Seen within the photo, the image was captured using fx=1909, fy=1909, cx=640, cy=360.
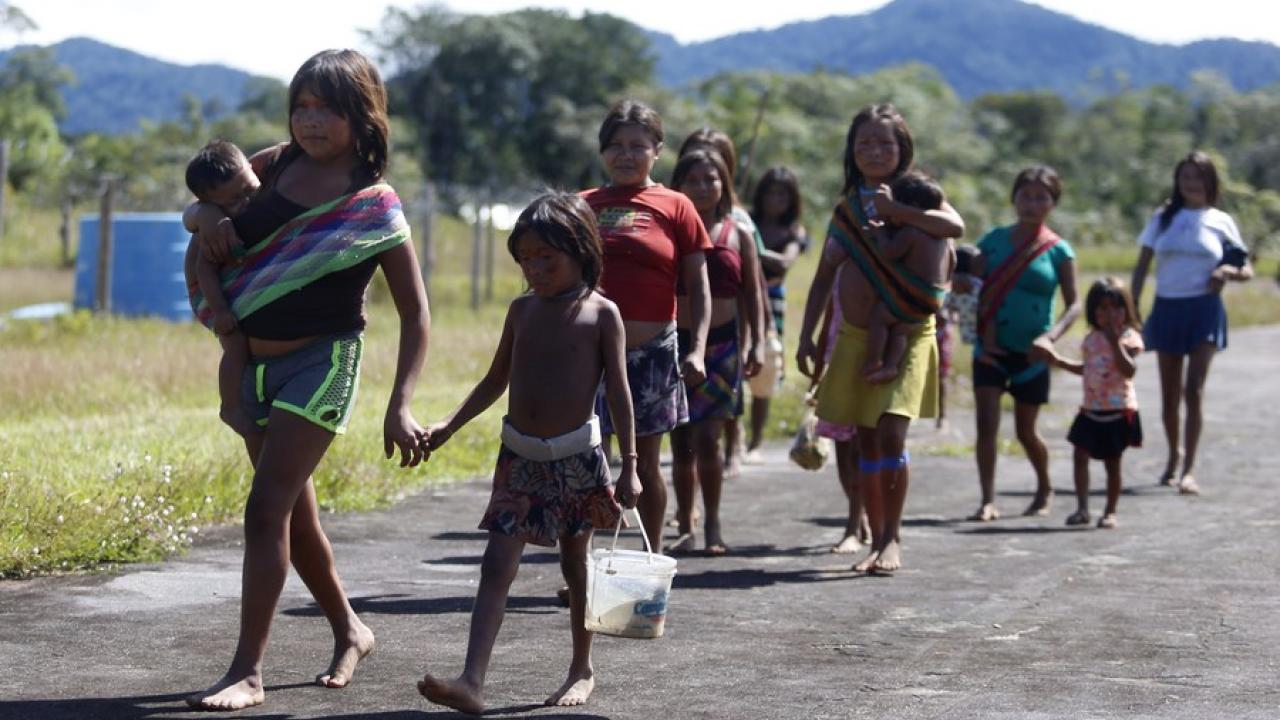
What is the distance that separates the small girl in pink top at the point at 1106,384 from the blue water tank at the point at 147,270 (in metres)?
13.8

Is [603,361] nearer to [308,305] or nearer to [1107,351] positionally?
[308,305]

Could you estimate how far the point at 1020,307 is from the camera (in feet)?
33.4

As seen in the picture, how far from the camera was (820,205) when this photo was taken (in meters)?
51.0

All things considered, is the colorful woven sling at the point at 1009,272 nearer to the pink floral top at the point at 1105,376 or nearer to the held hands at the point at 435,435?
the pink floral top at the point at 1105,376

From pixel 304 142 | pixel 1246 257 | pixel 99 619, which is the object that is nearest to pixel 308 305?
pixel 304 142

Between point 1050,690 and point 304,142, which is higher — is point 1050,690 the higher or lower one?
the lower one

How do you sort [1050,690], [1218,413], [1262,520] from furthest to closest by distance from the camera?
[1218,413], [1262,520], [1050,690]

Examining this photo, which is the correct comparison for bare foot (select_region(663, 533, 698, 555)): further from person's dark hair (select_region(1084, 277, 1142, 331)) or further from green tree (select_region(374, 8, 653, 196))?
green tree (select_region(374, 8, 653, 196))

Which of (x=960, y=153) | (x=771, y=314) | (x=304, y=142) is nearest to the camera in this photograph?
(x=304, y=142)

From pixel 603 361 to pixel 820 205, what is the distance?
4585 cm

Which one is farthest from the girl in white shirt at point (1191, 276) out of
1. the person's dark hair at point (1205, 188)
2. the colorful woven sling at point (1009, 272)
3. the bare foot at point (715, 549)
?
the bare foot at point (715, 549)

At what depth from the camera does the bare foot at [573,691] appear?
5.47 m

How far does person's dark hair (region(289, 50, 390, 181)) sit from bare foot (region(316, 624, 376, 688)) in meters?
1.39

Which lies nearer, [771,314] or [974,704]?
[974,704]
